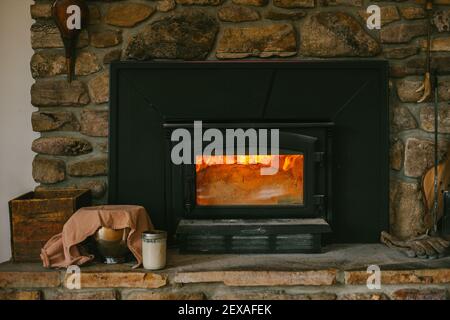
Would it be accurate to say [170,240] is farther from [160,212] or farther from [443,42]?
[443,42]

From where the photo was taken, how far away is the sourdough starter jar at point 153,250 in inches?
85.9

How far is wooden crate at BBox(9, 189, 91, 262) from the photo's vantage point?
231cm

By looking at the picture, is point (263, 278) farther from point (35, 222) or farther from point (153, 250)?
point (35, 222)

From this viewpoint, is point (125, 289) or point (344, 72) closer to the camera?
point (125, 289)

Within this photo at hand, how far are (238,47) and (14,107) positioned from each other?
46.5 inches

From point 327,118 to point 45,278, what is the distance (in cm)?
152

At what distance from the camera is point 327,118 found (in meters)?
2.60

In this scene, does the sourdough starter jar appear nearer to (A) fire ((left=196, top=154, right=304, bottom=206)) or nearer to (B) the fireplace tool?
(A) fire ((left=196, top=154, right=304, bottom=206))

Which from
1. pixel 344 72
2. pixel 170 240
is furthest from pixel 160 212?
pixel 344 72

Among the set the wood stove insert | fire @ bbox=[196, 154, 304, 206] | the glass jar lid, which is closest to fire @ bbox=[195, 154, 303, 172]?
fire @ bbox=[196, 154, 304, 206]

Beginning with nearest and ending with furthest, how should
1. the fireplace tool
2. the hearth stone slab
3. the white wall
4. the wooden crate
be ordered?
the hearth stone slab → the wooden crate → the fireplace tool → the white wall

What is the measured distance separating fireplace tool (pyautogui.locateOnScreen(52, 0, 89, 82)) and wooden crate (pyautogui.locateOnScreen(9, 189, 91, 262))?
655 mm

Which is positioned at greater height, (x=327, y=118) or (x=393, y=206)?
(x=327, y=118)

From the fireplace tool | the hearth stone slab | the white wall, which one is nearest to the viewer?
the hearth stone slab
